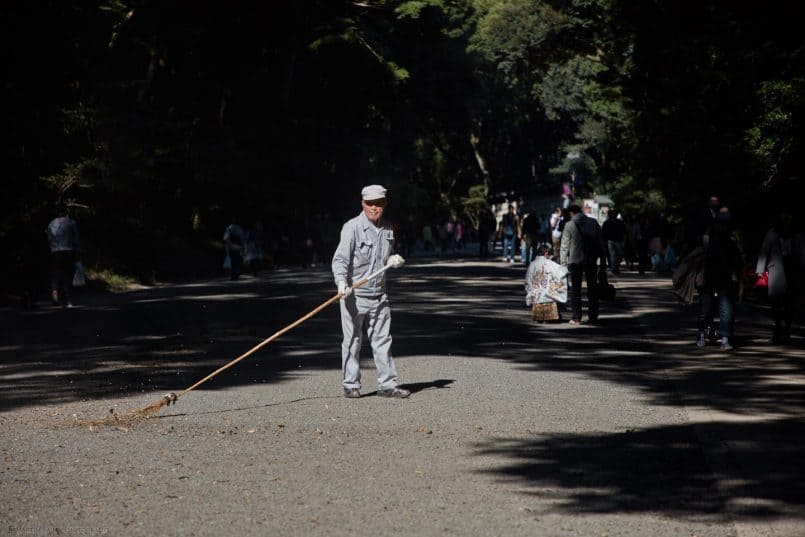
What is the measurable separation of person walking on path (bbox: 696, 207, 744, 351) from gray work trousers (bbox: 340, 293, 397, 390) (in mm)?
5438

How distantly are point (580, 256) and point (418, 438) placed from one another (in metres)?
10.9

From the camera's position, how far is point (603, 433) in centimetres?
930

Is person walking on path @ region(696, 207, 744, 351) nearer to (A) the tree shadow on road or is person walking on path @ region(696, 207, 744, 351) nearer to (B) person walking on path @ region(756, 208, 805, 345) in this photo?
(B) person walking on path @ region(756, 208, 805, 345)

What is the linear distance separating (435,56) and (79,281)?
31890mm

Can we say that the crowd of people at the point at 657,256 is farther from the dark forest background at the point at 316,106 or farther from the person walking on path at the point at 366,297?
the person walking on path at the point at 366,297

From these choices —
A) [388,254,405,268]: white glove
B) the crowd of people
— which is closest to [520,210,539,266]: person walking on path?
the crowd of people

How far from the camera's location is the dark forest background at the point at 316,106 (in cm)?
2516

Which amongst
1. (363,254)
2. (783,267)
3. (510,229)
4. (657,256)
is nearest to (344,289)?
(363,254)

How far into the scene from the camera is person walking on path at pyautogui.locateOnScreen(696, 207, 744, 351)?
1528 centimetres

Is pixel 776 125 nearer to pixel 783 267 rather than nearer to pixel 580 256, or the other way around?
pixel 580 256

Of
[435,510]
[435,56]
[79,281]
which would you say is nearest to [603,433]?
[435,510]

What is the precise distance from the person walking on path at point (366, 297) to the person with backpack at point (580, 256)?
8.37 meters

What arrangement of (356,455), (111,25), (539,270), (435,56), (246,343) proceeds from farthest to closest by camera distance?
(435,56) < (111,25) < (539,270) < (246,343) < (356,455)

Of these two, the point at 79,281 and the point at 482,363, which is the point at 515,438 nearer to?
the point at 482,363
